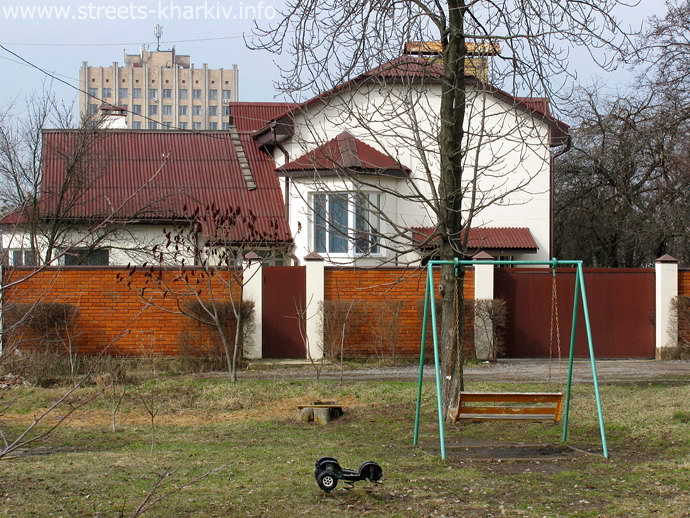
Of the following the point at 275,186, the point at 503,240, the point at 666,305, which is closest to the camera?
the point at 666,305

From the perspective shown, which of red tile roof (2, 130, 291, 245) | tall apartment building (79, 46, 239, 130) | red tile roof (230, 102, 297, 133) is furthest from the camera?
tall apartment building (79, 46, 239, 130)

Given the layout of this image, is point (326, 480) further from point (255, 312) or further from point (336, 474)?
point (255, 312)

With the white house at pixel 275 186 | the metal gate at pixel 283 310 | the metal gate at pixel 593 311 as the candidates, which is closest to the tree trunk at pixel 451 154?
the metal gate at pixel 283 310

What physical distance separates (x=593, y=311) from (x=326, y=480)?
14.3 m

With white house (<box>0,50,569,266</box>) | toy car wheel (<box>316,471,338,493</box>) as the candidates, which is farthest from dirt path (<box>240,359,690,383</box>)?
toy car wheel (<box>316,471,338,493</box>)

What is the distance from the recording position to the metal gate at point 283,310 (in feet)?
63.6

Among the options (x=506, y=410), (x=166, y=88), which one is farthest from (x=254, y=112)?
(x=166, y=88)

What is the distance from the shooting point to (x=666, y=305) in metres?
19.8

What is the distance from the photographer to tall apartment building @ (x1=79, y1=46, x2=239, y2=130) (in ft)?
476

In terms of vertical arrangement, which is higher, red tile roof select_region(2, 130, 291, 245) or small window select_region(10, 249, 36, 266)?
red tile roof select_region(2, 130, 291, 245)

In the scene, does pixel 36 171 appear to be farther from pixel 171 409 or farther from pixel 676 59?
pixel 676 59

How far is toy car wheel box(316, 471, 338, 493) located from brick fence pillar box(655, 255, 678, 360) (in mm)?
14715

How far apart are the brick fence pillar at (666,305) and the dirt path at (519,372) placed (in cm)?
49

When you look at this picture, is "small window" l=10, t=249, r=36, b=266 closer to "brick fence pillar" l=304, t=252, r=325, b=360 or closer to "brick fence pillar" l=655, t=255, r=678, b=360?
"brick fence pillar" l=304, t=252, r=325, b=360
